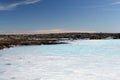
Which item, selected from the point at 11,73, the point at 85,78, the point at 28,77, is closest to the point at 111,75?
the point at 85,78

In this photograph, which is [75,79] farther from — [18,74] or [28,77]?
[18,74]

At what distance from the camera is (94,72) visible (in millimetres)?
17656

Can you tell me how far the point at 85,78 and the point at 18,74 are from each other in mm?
4325

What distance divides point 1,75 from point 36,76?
2181mm

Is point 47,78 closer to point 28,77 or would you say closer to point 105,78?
point 28,77

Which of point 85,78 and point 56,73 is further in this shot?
point 56,73

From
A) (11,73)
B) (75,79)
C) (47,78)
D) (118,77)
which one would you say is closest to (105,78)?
(118,77)

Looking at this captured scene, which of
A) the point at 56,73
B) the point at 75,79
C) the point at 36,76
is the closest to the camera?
the point at 75,79

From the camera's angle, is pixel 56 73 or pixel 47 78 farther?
pixel 56 73

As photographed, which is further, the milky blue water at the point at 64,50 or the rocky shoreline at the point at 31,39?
the rocky shoreline at the point at 31,39

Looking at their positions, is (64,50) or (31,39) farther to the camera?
(31,39)

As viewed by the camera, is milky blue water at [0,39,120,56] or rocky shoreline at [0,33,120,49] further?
rocky shoreline at [0,33,120,49]

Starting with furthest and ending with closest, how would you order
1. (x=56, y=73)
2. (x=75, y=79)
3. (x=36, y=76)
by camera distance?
1. (x=56, y=73)
2. (x=36, y=76)
3. (x=75, y=79)

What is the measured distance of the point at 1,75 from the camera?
1667 centimetres
